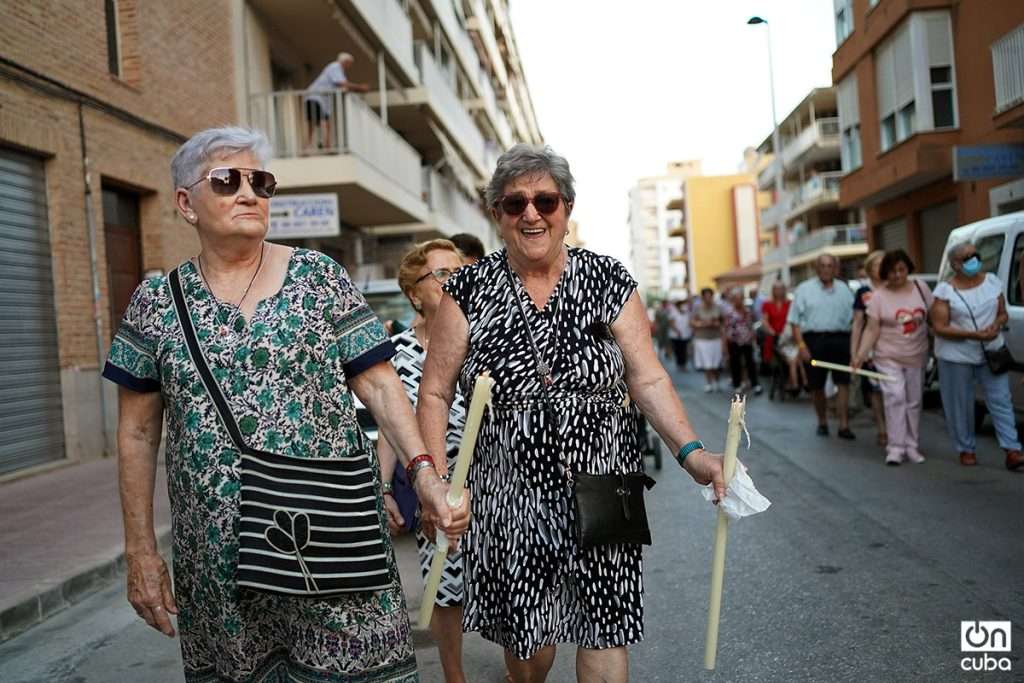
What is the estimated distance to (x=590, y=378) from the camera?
2.94 metres

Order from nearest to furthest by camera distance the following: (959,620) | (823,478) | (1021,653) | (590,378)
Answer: (590,378) → (1021,653) → (959,620) → (823,478)

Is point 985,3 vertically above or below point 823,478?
A: above

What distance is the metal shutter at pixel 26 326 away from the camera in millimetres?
10156

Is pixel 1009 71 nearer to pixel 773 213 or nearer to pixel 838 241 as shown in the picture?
pixel 838 241

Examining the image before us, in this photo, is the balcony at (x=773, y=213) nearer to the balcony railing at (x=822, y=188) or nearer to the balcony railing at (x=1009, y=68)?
the balcony railing at (x=822, y=188)

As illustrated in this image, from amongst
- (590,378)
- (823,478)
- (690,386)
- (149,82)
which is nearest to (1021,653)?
(590,378)

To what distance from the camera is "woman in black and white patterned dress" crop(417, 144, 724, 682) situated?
115 inches

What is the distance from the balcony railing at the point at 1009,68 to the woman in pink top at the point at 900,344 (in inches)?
378

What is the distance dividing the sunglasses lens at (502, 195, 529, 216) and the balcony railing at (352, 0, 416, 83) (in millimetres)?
15708

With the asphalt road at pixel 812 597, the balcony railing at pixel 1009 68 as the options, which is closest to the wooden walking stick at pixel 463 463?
the asphalt road at pixel 812 597

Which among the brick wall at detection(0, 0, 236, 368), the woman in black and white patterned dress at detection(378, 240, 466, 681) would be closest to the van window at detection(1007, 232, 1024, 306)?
the woman in black and white patterned dress at detection(378, 240, 466, 681)

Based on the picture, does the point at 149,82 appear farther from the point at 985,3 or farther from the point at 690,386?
the point at 985,3

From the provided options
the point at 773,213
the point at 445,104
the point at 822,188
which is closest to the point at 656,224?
the point at 773,213

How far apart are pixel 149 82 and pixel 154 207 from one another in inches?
64.2
